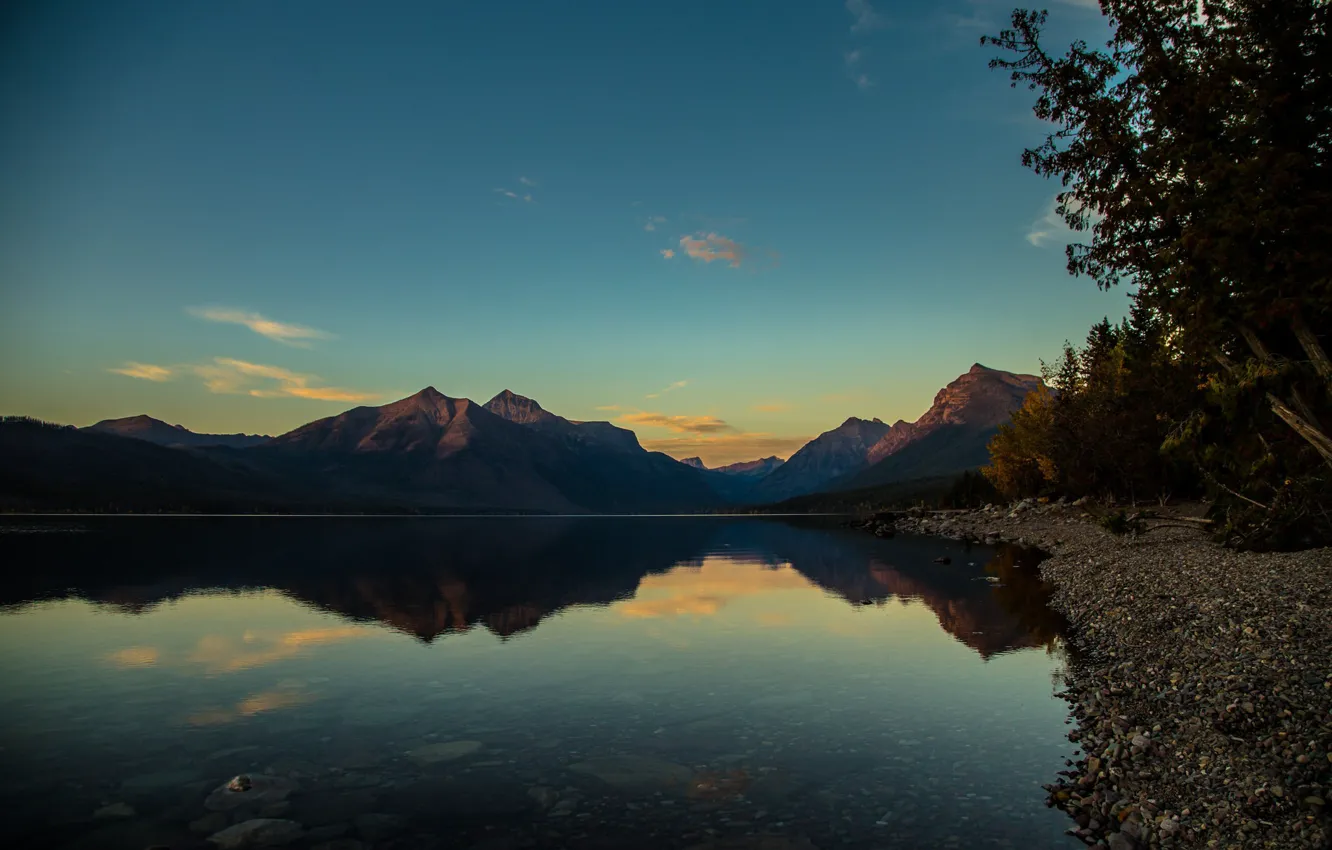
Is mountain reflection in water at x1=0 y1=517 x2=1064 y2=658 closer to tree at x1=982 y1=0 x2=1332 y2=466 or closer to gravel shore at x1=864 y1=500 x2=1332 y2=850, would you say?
gravel shore at x1=864 y1=500 x2=1332 y2=850

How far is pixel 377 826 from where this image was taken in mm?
12047

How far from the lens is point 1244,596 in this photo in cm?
2409

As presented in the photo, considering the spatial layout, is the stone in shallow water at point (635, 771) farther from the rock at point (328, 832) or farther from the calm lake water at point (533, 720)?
the rock at point (328, 832)

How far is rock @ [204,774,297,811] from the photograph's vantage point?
42.2 ft

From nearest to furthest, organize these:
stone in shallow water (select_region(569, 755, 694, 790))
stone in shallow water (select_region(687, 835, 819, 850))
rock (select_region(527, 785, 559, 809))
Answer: stone in shallow water (select_region(687, 835, 819, 850)) < rock (select_region(527, 785, 559, 809)) < stone in shallow water (select_region(569, 755, 694, 790))

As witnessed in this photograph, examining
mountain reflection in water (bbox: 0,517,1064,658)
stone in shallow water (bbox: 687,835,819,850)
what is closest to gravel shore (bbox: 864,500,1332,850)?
stone in shallow water (bbox: 687,835,819,850)

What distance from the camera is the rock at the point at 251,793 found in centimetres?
1285

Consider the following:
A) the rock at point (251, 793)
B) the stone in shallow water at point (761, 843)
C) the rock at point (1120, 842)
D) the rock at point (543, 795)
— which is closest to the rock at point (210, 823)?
the rock at point (251, 793)

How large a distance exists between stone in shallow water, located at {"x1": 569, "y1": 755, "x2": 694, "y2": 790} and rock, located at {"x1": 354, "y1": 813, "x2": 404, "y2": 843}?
3553 millimetres

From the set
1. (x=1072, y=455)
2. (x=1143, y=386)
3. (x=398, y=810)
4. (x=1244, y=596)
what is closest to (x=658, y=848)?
(x=398, y=810)

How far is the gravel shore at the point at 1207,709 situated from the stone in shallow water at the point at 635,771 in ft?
21.8

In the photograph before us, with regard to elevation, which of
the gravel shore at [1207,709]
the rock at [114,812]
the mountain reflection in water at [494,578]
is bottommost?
the mountain reflection in water at [494,578]

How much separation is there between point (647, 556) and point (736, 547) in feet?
60.7

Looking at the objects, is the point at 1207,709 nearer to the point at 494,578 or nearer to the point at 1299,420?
the point at 1299,420
